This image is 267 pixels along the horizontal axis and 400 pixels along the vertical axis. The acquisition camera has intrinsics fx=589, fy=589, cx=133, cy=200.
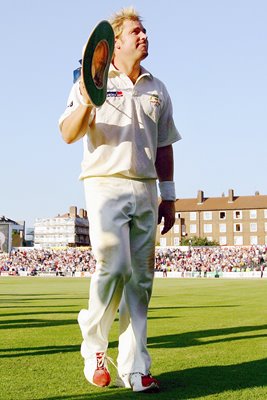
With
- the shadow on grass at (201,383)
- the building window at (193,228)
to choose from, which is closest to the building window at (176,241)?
the building window at (193,228)

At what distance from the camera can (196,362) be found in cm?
612

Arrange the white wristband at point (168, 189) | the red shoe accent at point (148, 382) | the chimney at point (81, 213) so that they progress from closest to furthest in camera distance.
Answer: the red shoe accent at point (148, 382), the white wristband at point (168, 189), the chimney at point (81, 213)

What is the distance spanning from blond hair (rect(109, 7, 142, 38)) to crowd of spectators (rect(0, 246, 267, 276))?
200 ft

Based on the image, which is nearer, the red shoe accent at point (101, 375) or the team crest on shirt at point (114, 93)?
the red shoe accent at point (101, 375)

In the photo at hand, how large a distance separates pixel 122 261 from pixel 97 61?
1.57m

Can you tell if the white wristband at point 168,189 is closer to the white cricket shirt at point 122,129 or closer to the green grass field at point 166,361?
the white cricket shirt at point 122,129

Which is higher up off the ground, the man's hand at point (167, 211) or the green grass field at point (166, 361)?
the man's hand at point (167, 211)

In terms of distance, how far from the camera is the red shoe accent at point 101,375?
469 centimetres

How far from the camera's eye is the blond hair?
5.11 metres

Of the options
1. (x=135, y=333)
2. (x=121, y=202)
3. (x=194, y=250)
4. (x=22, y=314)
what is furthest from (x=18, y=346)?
(x=194, y=250)

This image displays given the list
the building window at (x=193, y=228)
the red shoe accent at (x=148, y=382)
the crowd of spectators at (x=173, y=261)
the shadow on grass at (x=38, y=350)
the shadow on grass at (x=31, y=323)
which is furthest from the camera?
the building window at (x=193, y=228)

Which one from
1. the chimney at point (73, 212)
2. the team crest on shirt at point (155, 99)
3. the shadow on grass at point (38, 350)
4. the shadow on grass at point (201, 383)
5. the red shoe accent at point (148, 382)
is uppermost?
the chimney at point (73, 212)

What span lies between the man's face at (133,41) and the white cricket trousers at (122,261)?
3.59ft

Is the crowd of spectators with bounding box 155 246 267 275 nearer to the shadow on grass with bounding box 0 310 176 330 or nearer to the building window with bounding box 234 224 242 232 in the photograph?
the building window with bounding box 234 224 242 232
